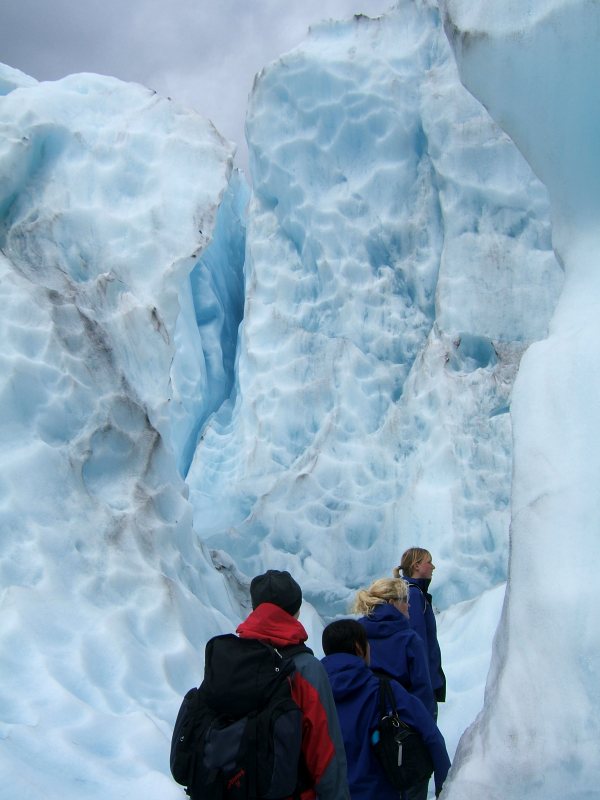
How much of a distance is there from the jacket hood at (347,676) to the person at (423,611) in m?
0.57

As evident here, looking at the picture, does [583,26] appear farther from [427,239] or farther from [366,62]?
[366,62]

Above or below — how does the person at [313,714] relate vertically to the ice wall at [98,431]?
below

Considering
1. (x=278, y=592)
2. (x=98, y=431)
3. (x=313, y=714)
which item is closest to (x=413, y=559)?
(x=278, y=592)

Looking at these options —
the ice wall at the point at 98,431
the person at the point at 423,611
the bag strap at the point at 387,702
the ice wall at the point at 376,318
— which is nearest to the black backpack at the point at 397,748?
the bag strap at the point at 387,702

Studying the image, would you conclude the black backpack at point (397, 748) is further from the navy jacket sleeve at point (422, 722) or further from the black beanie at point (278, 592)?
the black beanie at point (278, 592)

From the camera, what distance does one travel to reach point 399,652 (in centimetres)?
190

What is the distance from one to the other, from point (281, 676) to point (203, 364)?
4277mm

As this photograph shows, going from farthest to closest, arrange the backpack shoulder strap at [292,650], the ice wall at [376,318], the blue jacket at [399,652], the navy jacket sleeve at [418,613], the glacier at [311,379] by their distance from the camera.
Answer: the ice wall at [376,318], the navy jacket sleeve at [418,613], the glacier at [311,379], the blue jacket at [399,652], the backpack shoulder strap at [292,650]

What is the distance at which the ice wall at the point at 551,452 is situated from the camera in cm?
174

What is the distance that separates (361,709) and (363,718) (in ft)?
0.06

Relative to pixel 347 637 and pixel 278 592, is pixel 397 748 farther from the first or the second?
pixel 278 592

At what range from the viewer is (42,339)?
3355 millimetres

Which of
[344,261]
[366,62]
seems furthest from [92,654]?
[366,62]

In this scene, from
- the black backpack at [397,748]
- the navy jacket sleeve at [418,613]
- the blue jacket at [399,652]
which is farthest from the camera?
the navy jacket sleeve at [418,613]
